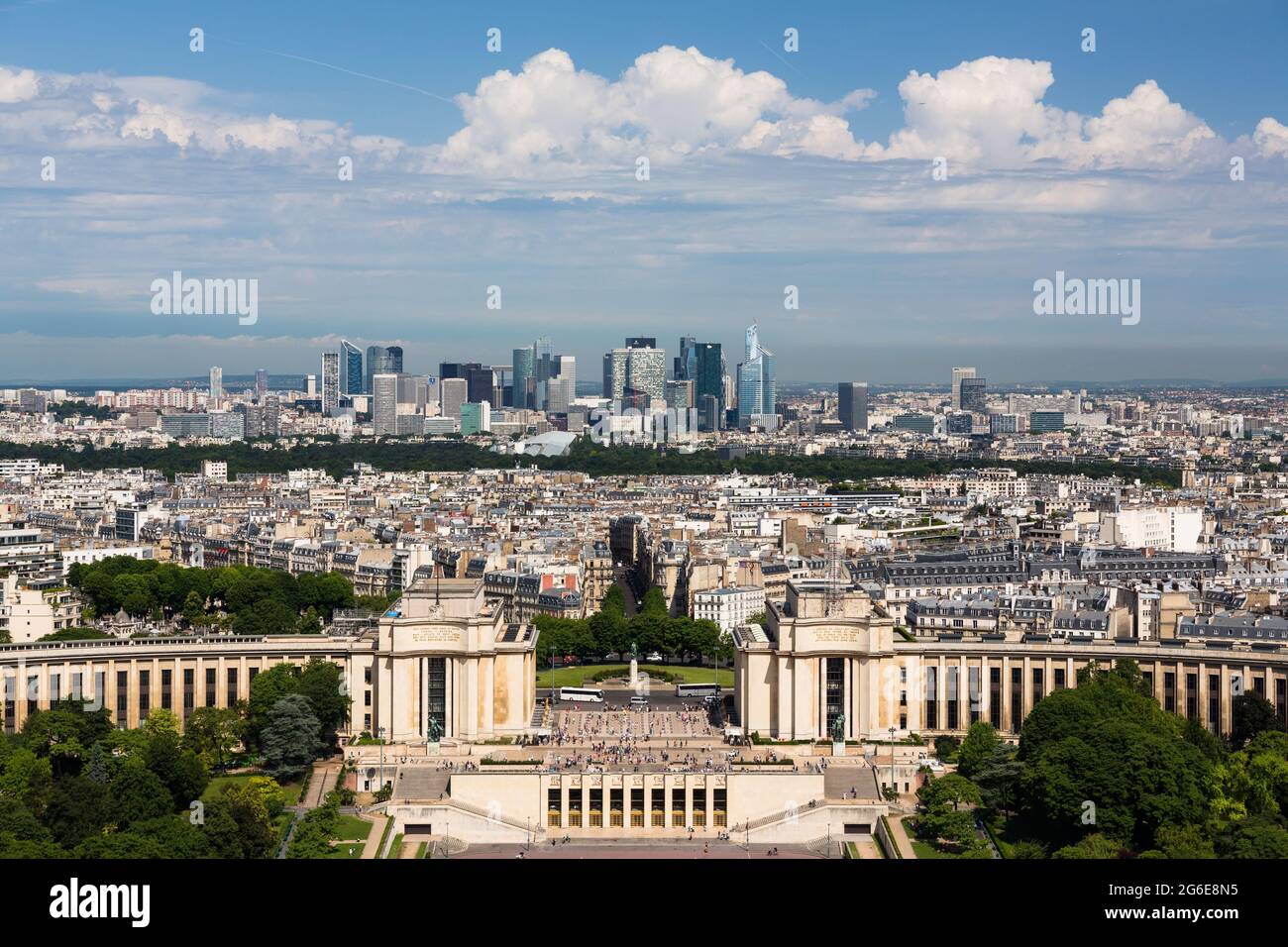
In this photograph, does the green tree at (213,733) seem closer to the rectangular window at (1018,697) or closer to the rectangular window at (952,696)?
the rectangular window at (952,696)

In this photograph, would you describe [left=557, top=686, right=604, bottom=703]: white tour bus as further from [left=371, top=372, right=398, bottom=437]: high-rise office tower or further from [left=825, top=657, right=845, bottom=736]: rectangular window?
[left=371, top=372, right=398, bottom=437]: high-rise office tower

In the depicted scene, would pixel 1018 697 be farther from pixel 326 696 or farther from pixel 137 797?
pixel 137 797

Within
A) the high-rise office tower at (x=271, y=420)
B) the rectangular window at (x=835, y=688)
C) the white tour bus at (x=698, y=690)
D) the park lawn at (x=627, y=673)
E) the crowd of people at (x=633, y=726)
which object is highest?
the high-rise office tower at (x=271, y=420)

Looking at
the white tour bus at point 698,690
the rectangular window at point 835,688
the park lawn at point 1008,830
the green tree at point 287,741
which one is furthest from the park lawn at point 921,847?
the green tree at point 287,741

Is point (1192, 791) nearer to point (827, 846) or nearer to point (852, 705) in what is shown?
point (827, 846)

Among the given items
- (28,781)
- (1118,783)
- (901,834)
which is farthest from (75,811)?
(1118,783)
